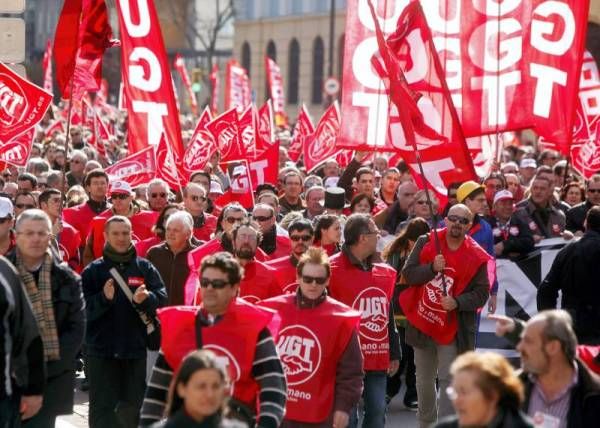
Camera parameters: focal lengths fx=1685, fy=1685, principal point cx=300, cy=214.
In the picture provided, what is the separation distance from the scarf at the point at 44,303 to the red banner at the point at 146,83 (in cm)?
814

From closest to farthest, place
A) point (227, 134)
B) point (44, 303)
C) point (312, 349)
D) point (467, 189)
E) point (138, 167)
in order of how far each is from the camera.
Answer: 1. point (44, 303)
2. point (312, 349)
3. point (467, 189)
4. point (138, 167)
5. point (227, 134)

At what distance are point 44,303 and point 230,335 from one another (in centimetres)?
138

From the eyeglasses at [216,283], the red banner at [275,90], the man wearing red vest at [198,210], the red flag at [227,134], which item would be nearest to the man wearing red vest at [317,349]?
the eyeglasses at [216,283]

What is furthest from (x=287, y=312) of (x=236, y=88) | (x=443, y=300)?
(x=236, y=88)

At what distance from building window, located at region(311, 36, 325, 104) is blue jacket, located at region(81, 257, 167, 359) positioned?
5870cm

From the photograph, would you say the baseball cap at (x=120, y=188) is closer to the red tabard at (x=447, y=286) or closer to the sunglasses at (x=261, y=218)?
the sunglasses at (x=261, y=218)

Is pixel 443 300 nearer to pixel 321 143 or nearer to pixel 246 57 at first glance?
pixel 321 143

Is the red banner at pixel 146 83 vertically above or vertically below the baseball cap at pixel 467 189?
above

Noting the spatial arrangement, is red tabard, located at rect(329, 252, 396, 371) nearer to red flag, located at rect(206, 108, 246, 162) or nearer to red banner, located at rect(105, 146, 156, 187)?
red banner, located at rect(105, 146, 156, 187)

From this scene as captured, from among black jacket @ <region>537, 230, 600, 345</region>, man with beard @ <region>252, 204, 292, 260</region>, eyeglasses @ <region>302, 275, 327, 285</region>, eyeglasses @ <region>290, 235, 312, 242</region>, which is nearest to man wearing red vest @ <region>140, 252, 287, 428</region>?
eyeglasses @ <region>302, 275, 327, 285</region>

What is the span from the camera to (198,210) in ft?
44.2

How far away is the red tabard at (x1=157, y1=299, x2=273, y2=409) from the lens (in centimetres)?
741

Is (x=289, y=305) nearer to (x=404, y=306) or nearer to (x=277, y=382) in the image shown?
(x=277, y=382)

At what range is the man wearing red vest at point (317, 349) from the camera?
27.9 feet
